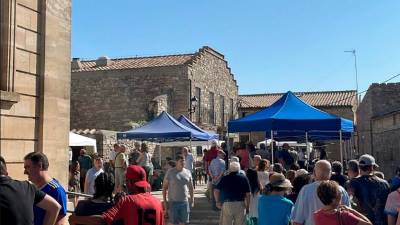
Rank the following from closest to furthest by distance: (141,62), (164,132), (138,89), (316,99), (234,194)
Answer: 1. (234,194)
2. (164,132)
3. (138,89)
4. (141,62)
5. (316,99)

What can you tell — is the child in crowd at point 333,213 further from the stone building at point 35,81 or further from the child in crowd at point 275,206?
the stone building at point 35,81

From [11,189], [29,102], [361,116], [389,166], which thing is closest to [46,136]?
[29,102]

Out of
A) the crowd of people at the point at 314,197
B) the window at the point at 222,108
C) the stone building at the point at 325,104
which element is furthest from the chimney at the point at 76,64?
the crowd of people at the point at 314,197

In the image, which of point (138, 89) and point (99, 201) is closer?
point (99, 201)

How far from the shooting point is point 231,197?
317 inches

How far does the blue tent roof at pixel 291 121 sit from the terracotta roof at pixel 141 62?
17.3 metres

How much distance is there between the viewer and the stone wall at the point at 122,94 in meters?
28.7

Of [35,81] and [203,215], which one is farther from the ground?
[35,81]

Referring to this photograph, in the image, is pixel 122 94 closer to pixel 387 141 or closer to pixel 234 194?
pixel 387 141

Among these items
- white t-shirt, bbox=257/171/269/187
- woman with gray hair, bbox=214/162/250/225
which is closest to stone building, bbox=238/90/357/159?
white t-shirt, bbox=257/171/269/187

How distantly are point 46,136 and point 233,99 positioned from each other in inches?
1174

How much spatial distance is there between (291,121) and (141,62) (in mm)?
20889

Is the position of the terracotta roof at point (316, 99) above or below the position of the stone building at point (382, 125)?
above

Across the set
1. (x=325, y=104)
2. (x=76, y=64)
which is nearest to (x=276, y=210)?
(x=76, y=64)
